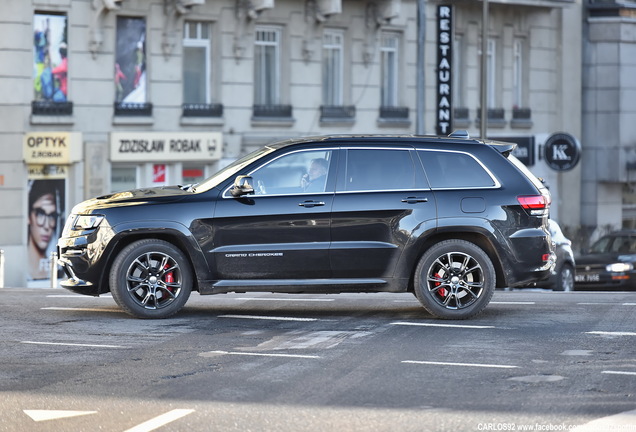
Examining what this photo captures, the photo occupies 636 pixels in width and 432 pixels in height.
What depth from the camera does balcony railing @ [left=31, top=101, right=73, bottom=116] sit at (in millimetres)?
27969

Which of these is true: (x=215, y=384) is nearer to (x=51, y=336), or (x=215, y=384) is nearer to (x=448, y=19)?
(x=51, y=336)

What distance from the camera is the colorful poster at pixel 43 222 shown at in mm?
27766

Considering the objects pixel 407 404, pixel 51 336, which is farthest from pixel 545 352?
pixel 51 336

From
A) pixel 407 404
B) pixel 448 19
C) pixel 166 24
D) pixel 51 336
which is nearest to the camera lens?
pixel 407 404

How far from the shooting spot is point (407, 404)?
9.16 metres

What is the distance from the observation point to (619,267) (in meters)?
26.2

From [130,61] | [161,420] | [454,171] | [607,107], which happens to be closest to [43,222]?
[130,61]

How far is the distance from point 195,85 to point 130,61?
1849 mm

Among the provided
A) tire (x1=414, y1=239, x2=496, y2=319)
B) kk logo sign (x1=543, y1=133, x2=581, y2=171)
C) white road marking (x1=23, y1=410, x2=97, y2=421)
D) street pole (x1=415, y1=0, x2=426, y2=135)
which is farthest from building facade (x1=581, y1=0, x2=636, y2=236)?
white road marking (x1=23, y1=410, x2=97, y2=421)

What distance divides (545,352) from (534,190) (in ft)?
8.33

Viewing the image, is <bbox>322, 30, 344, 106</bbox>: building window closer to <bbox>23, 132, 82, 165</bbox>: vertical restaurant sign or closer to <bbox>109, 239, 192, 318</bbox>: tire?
<bbox>23, 132, 82, 165</bbox>: vertical restaurant sign

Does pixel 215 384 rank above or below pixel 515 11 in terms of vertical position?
below

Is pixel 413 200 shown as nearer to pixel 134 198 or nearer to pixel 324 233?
pixel 324 233

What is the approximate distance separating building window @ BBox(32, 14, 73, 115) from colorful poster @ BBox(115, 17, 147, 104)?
1.27 meters
